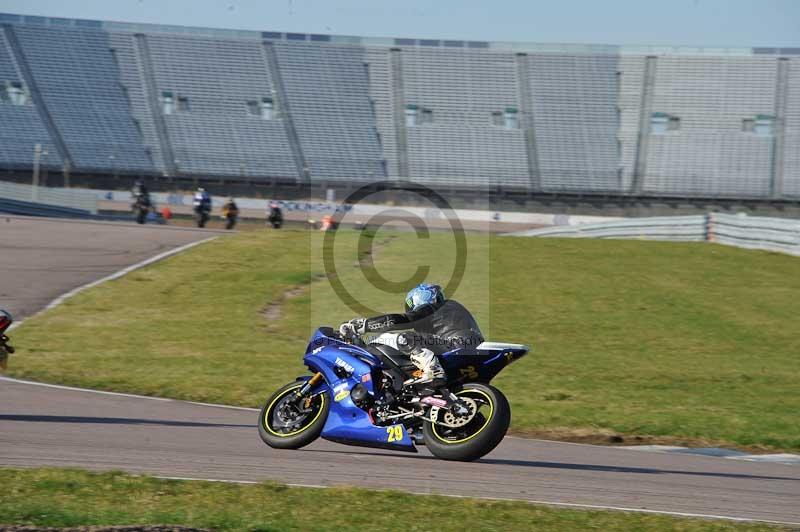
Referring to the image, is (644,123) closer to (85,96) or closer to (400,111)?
(400,111)

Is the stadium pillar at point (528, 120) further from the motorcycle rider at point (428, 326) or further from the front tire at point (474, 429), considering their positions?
the front tire at point (474, 429)

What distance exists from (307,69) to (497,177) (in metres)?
13.6

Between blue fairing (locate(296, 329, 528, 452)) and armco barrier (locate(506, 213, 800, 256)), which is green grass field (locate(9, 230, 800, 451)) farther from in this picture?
blue fairing (locate(296, 329, 528, 452))


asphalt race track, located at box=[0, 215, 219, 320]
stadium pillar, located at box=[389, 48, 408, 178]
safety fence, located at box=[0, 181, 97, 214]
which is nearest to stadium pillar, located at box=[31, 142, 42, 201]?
safety fence, located at box=[0, 181, 97, 214]

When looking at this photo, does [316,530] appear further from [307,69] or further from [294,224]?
[307,69]

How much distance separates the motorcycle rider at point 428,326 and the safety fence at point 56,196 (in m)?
36.9

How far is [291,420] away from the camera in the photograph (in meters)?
8.80

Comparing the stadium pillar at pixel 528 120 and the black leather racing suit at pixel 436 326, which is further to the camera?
the stadium pillar at pixel 528 120

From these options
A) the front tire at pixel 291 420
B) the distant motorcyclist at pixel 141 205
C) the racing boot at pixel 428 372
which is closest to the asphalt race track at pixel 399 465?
the front tire at pixel 291 420

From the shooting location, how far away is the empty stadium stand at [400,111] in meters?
50.9

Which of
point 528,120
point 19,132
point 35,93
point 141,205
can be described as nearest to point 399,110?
point 528,120

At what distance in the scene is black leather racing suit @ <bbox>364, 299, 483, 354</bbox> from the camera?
8539mm

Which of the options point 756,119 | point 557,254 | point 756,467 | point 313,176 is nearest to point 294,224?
point 313,176

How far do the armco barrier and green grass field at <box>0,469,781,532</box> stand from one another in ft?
Result: 68.4
